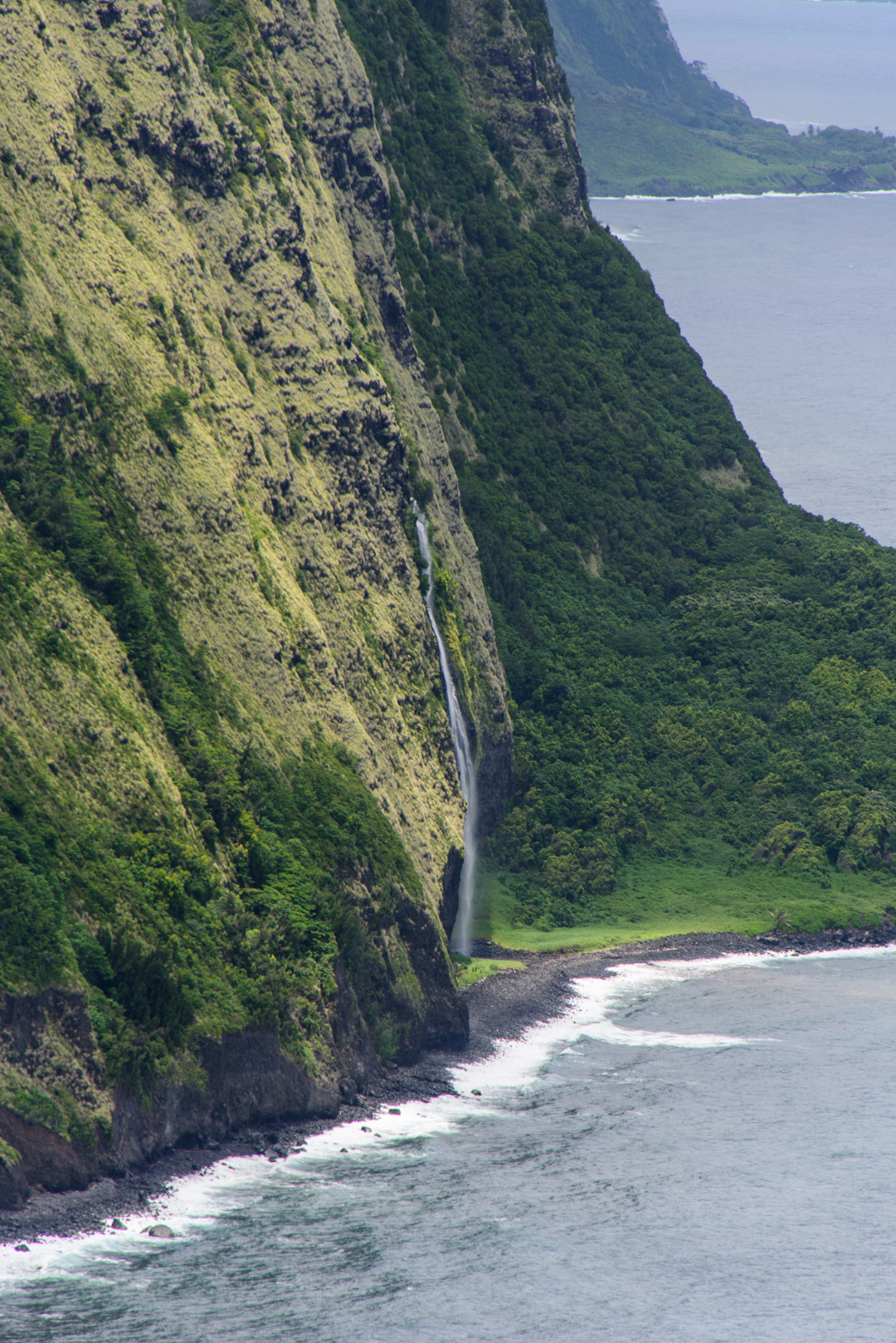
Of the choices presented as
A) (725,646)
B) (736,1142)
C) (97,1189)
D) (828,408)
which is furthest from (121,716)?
(828,408)

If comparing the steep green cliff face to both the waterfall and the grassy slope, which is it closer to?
the waterfall

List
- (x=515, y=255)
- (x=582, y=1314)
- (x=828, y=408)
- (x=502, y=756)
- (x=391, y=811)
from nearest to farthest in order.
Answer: (x=582, y=1314) → (x=391, y=811) → (x=502, y=756) → (x=515, y=255) → (x=828, y=408)

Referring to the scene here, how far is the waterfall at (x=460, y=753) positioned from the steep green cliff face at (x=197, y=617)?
1560 mm

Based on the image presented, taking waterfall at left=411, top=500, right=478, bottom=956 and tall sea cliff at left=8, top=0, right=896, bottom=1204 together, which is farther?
waterfall at left=411, top=500, right=478, bottom=956

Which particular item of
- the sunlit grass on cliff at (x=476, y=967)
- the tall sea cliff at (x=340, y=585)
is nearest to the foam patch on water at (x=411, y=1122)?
the tall sea cliff at (x=340, y=585)

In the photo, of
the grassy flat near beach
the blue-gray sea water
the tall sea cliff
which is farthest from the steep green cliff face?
the blue-gray sea water

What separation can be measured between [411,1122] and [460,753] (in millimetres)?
21765

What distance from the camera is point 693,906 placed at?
7225cm

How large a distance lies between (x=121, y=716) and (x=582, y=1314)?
1920 cm

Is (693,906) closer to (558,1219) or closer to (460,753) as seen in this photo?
(460,753)

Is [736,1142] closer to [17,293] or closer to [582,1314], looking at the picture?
[582,1314]

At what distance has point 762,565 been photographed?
306 feet

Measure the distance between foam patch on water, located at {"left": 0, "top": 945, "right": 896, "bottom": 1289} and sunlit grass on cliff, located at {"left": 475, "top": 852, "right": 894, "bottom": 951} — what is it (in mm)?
2316

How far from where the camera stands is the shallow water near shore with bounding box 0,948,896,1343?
1468 inches
